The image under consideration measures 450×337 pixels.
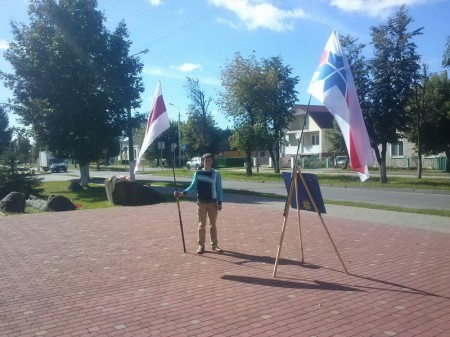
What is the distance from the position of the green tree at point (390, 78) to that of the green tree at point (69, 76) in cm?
1455

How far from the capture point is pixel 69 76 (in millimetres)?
24453

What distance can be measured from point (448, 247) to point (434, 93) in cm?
3565

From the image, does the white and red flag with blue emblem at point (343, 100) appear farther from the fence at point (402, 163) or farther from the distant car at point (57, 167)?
the distant car at point (57, 167)

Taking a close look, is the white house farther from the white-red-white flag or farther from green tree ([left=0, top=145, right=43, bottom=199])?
the white-red-white flag

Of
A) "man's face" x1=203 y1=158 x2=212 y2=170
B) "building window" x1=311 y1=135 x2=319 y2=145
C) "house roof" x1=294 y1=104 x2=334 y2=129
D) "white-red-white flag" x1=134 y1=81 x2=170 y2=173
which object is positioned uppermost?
"house roof" x1=294 y1=104 x2=334 y2=129

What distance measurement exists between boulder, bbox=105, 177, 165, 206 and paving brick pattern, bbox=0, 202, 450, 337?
6.10 metres

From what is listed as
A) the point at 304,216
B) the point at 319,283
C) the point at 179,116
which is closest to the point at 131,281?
the point at 319,283

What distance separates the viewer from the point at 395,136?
26922mm

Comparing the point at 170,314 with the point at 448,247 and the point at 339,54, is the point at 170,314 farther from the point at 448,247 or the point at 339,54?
the point at 448,247

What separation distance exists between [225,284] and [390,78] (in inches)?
905

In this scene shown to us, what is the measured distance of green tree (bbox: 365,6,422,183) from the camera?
995 inches

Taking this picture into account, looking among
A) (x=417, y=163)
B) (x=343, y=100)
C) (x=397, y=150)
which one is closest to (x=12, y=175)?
(x=343, y=100)

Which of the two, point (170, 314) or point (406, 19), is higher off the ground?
point (406, 19)

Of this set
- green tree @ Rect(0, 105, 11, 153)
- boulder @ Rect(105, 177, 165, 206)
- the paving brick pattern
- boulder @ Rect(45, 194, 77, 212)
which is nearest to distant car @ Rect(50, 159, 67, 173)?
green tree @ Rect(0, 105, 11, 153)
